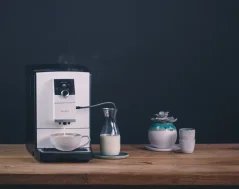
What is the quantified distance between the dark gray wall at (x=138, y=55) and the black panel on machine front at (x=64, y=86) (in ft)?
1.61

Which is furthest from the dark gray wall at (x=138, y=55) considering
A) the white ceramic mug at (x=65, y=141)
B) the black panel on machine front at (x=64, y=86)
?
the white ceramic mug at (x=65, y=141)

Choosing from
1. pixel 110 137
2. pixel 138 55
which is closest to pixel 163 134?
pixel 110 137

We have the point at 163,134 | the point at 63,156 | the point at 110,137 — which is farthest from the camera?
the point at 163,134

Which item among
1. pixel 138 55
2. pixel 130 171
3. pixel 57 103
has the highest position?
pixel 138 55

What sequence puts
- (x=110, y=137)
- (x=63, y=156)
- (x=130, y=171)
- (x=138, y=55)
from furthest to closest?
1. (x=138, y=55)
2. (x=110, y=137)
3. (x=63, y=156)
4. (x=130, y=171)

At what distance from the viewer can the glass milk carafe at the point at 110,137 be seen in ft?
6.48

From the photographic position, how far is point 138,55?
2506 mm

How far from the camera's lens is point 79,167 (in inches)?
70.0

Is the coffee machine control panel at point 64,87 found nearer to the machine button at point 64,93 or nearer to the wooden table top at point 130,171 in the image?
the machine button at point 64,93

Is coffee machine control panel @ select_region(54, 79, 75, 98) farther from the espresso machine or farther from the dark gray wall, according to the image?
the dark gray wall

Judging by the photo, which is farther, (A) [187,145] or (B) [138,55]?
(B) [138,55]

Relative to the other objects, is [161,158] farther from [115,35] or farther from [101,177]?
[115,35]

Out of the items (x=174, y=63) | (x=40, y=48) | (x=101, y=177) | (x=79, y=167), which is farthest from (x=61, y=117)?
(x=174, y=63)

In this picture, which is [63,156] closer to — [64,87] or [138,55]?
[64,87]
